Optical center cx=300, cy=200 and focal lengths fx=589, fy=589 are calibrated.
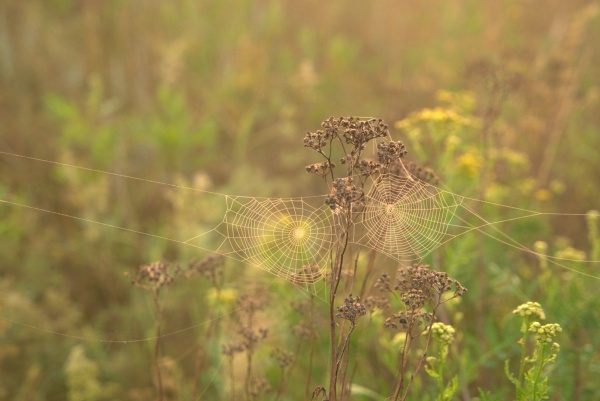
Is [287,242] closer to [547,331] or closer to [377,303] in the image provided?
[377,303]

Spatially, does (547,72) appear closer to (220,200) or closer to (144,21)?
(220,200)

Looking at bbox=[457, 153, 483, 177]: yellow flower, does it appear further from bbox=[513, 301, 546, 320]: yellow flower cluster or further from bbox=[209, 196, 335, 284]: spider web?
bbox=[513, 301, 546, 320]: yellow flower cluster

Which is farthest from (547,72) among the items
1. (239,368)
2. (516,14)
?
(239,368)

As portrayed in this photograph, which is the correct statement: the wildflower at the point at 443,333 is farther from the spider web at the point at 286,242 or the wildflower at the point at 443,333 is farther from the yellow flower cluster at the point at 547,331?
the spider web at the point at 286,242

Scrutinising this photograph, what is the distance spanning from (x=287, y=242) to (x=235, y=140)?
8.03 feet

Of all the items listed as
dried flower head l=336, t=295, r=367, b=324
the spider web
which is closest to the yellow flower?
the spider web

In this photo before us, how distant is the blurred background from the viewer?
10.6 ft

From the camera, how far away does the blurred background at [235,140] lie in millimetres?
3229

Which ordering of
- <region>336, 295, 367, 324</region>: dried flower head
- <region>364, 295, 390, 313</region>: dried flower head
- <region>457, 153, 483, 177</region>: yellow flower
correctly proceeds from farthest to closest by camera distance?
<region>457, 153, 483, 177</region>: yellow flower → <region>364, 295, 390, 313</region>: dried flower head → <region>336, 295, 367, 324</region>: dried flower head

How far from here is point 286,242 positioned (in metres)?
3.79

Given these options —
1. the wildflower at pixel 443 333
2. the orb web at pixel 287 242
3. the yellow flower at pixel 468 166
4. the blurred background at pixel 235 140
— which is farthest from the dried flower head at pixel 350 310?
the yellow flower at pixel 468 166

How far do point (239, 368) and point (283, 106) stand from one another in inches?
135

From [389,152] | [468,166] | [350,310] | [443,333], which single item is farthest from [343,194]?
[468,166]

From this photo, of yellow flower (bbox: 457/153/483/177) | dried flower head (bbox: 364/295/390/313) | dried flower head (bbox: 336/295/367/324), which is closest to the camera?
dried flower head (bbox: 336/295/367/324)
